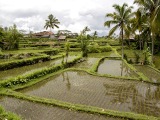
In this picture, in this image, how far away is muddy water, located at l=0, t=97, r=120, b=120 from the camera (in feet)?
31.3

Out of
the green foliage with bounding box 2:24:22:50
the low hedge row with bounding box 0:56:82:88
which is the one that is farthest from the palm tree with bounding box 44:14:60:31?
the low hedge row with bounding box 0:56:82:88

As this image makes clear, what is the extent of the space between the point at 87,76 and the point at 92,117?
27.0 ft

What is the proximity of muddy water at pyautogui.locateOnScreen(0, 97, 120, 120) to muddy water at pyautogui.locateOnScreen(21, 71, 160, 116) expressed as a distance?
5.41ft

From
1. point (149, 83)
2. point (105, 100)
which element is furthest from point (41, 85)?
point (149, 83)

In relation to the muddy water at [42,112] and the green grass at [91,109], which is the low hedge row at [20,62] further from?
the muddy water at [42,112]

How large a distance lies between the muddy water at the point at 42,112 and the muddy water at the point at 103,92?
1.65m

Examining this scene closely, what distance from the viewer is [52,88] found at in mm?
14570

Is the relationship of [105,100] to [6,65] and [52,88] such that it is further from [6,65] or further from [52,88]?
[6,65]

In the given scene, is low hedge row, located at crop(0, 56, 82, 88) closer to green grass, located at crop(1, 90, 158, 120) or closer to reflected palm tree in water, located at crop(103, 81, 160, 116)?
green grass, located at crop(1, 90, 158, 120)

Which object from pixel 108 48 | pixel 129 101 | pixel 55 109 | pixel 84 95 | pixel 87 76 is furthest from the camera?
pixel 108 48

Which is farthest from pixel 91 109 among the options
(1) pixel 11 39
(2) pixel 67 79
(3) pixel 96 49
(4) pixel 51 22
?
(4) pixel 51 22

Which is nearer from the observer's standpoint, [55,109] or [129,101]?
[55,109]

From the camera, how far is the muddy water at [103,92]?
11.3 m

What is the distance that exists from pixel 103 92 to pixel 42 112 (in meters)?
4.83
